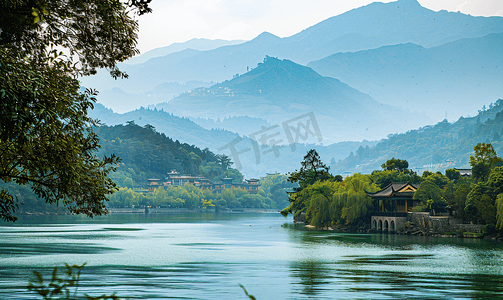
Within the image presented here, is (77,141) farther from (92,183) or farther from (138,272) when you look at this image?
(138,272)

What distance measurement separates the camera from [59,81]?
39.0 ft

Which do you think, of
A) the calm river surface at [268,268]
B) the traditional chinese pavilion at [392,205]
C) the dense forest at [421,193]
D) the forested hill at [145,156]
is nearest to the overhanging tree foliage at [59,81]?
the calm river surface at [268,268]

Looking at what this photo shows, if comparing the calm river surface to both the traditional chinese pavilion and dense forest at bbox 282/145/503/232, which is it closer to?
dense forest at bbox 282/145/503/232

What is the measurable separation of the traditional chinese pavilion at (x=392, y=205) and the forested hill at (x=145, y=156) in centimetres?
11240

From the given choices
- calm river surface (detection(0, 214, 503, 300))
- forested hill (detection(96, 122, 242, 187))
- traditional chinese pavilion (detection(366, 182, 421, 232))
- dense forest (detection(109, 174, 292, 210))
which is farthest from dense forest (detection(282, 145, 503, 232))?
forested hill (detection(96, 122, 242, 187))

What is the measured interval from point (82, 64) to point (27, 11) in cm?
305

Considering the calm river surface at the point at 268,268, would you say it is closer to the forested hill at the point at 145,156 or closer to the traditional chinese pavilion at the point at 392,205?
the traditional chinese pavilion at the point at 392,205

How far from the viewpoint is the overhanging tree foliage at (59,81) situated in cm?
1021

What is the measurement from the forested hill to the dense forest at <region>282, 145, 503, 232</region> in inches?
3970

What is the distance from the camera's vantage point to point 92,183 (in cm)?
1268

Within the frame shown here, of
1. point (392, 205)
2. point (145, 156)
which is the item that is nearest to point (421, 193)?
point (392, 205)

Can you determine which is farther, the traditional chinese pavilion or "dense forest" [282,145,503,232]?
the traditional chinese pavilion

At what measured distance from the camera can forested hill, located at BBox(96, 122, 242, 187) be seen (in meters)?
176

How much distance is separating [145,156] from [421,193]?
13720 centimetres
